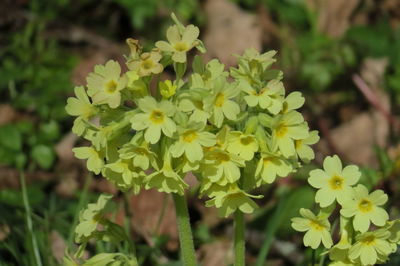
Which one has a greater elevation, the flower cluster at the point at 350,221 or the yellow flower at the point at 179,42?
the yellow flower at the point at 179,42

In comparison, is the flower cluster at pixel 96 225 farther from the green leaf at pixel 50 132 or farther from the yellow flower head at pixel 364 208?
the green leaf at pixel 50 132

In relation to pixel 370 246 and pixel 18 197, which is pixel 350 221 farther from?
pixel 18 197

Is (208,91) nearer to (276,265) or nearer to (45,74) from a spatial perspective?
(276,265)

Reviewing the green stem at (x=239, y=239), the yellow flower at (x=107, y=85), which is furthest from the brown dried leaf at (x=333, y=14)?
the yellow flower at (x=107, y=85)

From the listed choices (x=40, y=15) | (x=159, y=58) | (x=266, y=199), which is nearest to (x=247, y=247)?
(x=266, y=199)

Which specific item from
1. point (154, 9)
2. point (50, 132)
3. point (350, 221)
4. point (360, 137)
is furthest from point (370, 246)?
point (154, 9)

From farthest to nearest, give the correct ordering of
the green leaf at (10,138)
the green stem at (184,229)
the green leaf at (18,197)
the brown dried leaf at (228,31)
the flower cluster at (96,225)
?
the brown dried leaf at (228,31), the green leaf at (10,138), the green leaf at (18,197), the flower cluster at (96,225), the green stem at (184,229)
